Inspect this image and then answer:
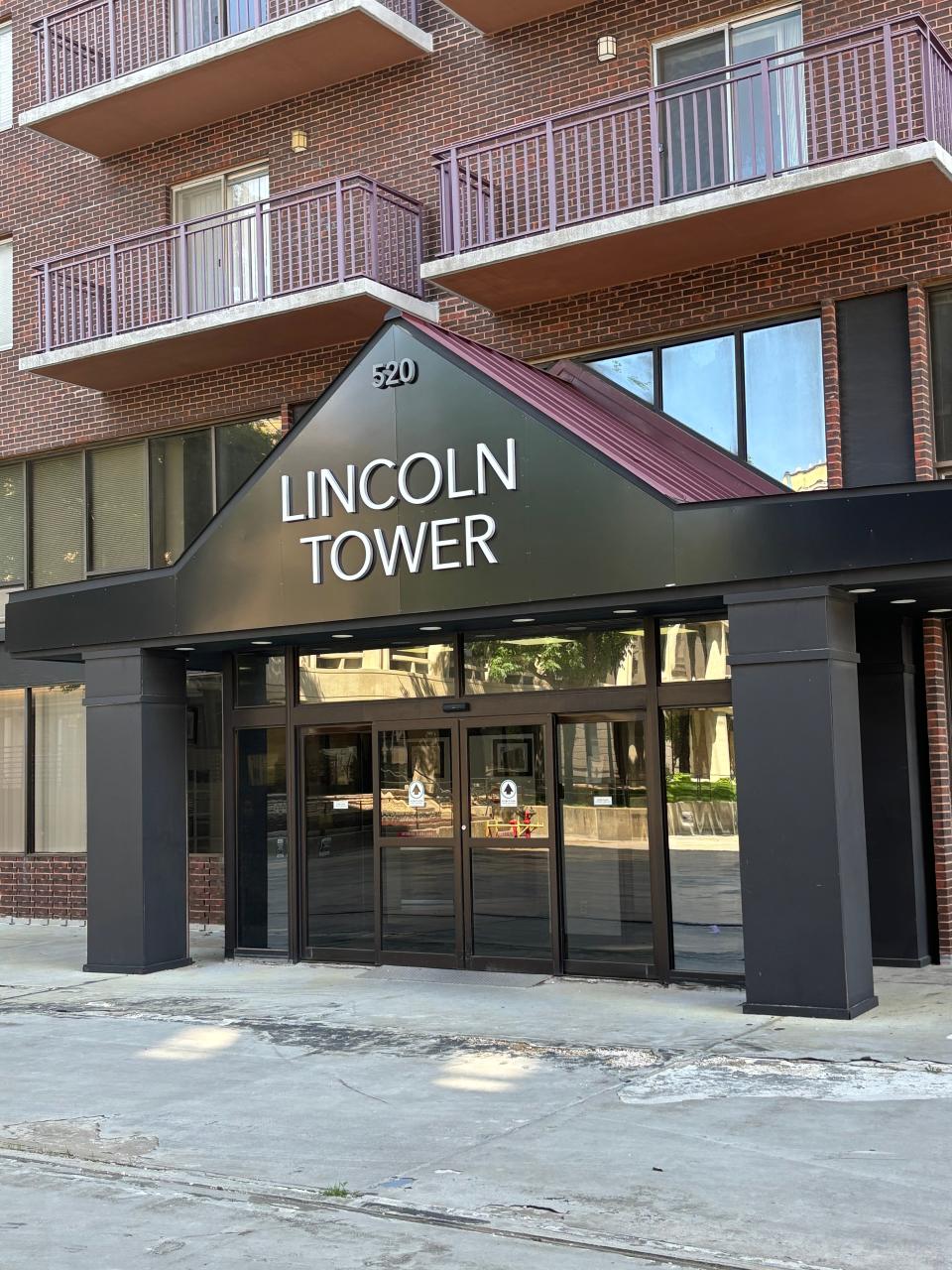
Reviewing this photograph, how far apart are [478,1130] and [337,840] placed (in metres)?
6.00

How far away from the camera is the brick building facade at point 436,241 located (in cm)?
1232

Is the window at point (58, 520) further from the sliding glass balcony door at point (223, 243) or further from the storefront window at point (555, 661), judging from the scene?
the storefront window at point (555, 661)

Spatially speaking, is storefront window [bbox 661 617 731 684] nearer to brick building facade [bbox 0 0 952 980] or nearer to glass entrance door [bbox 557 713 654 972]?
glass entrance door [bbox 557 713 654 972]

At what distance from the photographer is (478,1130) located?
281 inches

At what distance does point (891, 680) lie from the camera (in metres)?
12.0

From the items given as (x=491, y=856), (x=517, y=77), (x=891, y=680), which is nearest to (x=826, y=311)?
(x=891, y=680)

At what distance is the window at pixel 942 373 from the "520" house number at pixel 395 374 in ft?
14.8

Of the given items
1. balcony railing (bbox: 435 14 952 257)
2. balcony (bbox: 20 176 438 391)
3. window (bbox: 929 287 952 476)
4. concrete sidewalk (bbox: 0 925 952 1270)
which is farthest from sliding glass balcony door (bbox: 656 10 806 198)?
concrete sidewalk (bbox: 0 925 952 1270)

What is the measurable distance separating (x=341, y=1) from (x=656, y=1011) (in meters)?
10.7

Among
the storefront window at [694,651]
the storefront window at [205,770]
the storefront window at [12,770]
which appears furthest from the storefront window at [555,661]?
the storefront window at [12,770]

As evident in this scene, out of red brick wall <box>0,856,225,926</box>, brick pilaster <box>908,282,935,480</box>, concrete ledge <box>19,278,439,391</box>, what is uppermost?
concrete ledge <box>19,278,439,391</box>

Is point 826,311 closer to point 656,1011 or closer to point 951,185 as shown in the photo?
point 951,185

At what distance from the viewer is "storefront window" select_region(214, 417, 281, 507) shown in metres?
16.4

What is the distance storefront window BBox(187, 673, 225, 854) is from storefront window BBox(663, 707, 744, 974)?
6786 mm
